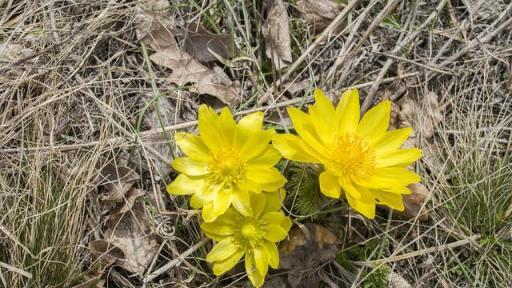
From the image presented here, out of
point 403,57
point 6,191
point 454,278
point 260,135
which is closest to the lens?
point 260,135

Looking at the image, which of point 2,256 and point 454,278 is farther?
point 454,278

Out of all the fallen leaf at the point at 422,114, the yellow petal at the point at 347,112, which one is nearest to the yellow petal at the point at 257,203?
the yellow petal at the point at 347,112

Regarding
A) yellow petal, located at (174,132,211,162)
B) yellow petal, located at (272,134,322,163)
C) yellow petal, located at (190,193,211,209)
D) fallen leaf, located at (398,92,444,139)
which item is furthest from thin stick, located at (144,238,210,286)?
fallen leaf, located at (398,92,444,139)

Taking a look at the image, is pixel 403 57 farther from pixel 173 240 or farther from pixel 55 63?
pixel 55 63

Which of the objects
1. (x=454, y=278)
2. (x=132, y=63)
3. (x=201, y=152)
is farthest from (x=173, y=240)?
(x=454, y=278)

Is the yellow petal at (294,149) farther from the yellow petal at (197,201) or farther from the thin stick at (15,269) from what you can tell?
the thin stick at (15,269)

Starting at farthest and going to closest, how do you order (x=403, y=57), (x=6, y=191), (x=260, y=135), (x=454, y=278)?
1. (x=403, y=57)
2. (x=454, y=278)
3. (x=6, y=191)
4. (x=260, y=135)

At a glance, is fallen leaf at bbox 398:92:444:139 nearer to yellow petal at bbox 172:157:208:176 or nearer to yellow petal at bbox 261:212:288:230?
yellow petal at bbox 261:212:288:230
